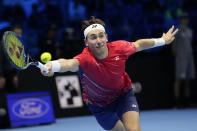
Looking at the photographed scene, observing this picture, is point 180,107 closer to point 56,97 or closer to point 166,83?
point 166,83

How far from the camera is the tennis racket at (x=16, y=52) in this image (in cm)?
388

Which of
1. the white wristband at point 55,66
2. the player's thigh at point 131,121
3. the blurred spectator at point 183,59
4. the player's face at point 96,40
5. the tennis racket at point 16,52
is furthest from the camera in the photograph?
the blurred spectator at point 183,59

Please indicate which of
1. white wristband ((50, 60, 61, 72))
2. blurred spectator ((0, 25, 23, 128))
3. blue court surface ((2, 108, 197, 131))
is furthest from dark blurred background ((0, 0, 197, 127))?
white wristband ((50, 60, 61, 72))

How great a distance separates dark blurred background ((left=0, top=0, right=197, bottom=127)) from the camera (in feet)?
32.6

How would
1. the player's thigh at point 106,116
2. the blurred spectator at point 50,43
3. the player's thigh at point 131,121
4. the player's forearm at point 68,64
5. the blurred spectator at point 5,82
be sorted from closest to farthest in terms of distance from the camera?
the player's forearm at point 68,64 → the player's thigh at point 131,121 → the player's thigh at point 106,116 → the blurred spectator at point 5,82 → the blurred spectator at point 50,43

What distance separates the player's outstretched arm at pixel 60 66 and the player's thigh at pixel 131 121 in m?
0.89

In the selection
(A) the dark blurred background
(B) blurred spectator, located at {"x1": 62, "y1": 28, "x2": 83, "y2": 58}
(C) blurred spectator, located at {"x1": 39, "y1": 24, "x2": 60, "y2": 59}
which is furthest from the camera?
(B) blurred spectator, located at {"x1": 62, "y1": 28, "x2": 83, "y2": 58}

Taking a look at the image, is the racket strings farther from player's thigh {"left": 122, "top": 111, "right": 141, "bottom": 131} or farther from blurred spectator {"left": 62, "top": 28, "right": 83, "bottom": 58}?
blurred spectator {"left": 62, "top": 28, "right": 83, "bottom": 58}

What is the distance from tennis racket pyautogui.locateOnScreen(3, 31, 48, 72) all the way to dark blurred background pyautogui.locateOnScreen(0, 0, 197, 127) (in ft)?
16.7

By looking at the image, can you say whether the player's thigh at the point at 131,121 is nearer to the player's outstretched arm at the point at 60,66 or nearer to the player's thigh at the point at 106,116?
the player's thigh at the point at 106,116

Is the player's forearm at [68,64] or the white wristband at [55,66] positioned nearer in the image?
the white wristband at [55,66]

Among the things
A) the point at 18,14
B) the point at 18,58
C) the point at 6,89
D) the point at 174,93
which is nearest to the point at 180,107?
the point at 174,93

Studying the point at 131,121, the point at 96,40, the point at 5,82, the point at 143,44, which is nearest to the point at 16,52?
the point at 96,40

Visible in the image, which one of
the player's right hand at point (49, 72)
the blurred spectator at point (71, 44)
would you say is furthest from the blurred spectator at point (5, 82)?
the player's right hand at point (49, 72)
